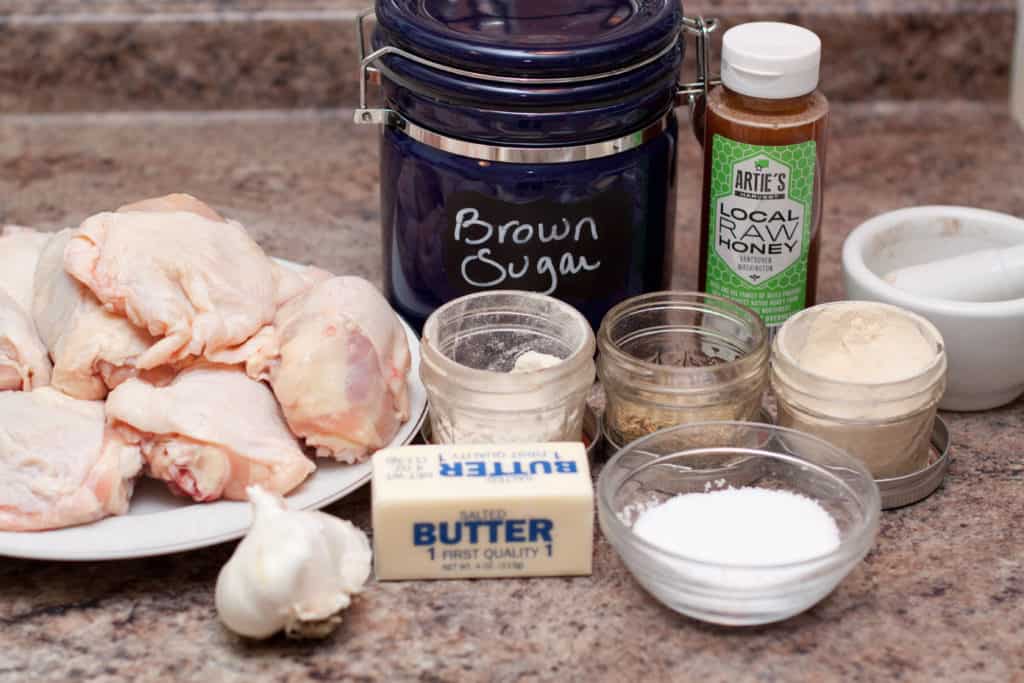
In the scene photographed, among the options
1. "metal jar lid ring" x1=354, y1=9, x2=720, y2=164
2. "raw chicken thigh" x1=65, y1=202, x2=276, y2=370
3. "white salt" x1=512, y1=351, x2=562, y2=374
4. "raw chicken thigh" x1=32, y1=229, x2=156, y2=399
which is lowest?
"white salt" x1=512, y1=351, x2=562, y2=374

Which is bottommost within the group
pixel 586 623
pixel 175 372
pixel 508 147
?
pixel 586 623

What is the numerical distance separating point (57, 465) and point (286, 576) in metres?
0.20

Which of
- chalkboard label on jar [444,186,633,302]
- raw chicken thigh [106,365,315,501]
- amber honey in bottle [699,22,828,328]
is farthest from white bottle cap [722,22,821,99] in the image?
raw chicken thigh [106,365,315,501]

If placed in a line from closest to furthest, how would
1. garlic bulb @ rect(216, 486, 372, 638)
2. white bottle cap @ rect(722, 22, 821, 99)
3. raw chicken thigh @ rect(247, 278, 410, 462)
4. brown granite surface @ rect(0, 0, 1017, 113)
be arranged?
garlic bulb @ rect(216, 486, 372, 638) < raw chicken thigh @ rect(247, 278, 410, 462) < white bottle cap @ rect(722, 22, 821, 99) < brown granite surface @ rect(0, 0, 1017, 113)

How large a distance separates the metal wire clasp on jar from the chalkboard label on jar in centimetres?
6

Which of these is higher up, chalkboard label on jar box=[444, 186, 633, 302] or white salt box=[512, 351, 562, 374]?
chalkboard label on jar box=[444, 186, 633, 302]

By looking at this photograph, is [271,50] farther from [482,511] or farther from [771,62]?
[482,511]

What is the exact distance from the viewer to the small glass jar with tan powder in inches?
42.3

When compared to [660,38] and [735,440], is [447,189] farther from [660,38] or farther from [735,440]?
[735,440]

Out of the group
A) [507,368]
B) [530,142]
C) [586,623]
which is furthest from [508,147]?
[586,623]

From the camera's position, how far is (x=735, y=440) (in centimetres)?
110

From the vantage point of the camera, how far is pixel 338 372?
107 cm

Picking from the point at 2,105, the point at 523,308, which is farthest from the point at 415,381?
the point at 2,105

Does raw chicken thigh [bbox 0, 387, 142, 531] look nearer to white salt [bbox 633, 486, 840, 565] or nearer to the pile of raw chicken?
the pile of raw chicken
